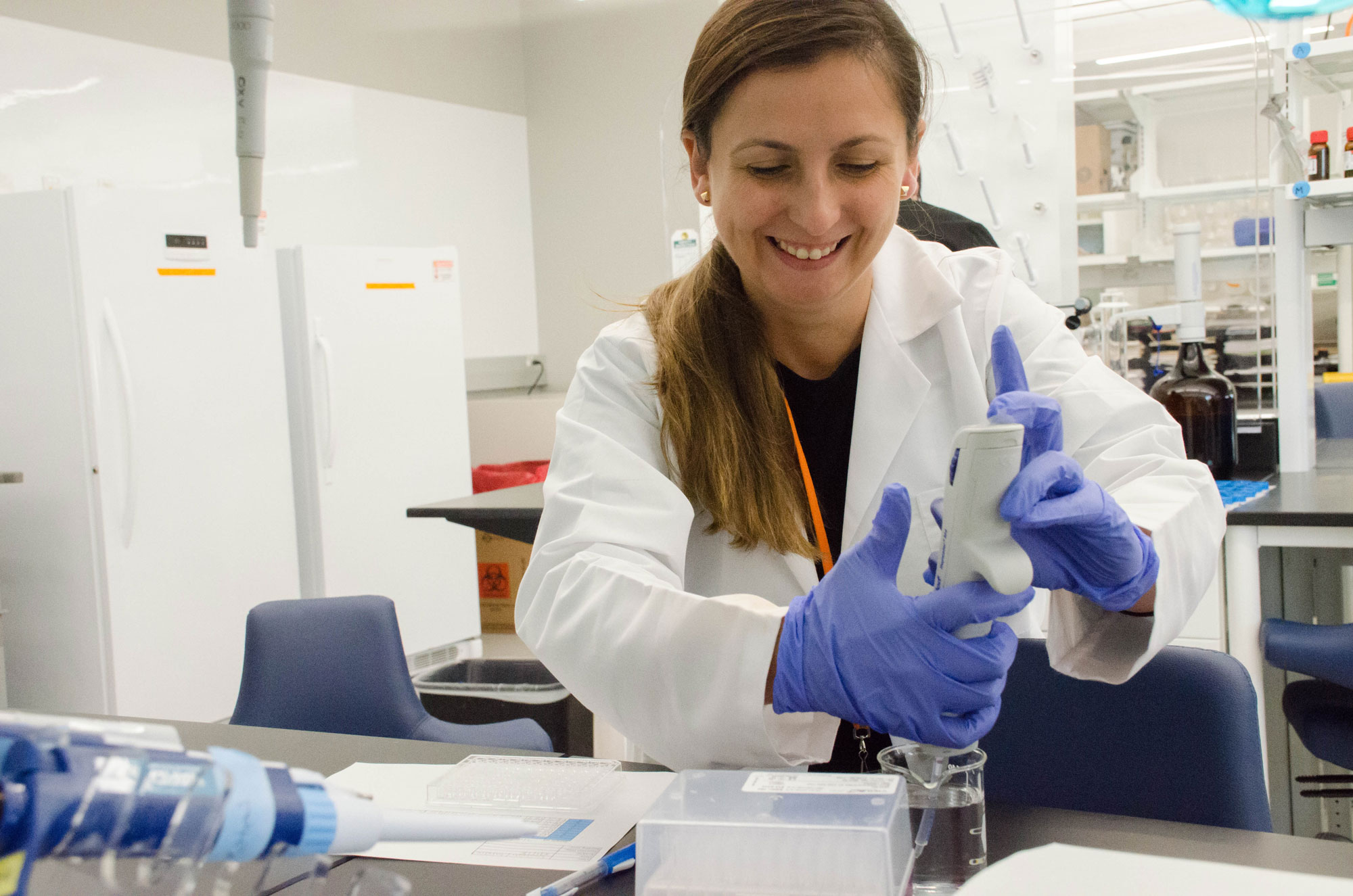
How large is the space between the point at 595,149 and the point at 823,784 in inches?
204

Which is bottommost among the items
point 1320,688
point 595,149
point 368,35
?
point 1320,688

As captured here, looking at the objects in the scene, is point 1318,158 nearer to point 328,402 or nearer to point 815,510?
point 815,510

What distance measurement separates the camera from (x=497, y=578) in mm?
4660

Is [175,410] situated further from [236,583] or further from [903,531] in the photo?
[903,531]

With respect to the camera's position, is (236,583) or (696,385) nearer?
(696,385)

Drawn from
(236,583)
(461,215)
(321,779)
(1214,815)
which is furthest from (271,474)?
(321,779)

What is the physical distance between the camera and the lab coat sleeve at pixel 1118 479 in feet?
3.21

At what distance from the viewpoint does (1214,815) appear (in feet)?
3.36

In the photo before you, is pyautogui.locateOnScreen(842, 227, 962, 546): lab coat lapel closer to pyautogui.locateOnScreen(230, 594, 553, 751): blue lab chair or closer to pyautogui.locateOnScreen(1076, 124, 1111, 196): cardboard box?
pyautogui.locateOnScreen(230, 594, 553, 751): blue lab chair

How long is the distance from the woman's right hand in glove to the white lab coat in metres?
0.06

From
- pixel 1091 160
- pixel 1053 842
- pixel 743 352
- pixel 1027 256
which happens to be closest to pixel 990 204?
pixel 1027 256

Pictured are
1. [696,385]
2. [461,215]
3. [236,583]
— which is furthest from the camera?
[461,215]

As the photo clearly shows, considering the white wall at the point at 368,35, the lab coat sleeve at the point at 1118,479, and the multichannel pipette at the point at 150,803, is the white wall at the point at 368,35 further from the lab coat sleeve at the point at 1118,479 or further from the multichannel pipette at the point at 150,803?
the multichannel pipette at the point at 150,803

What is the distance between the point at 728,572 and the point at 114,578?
2.61 m
